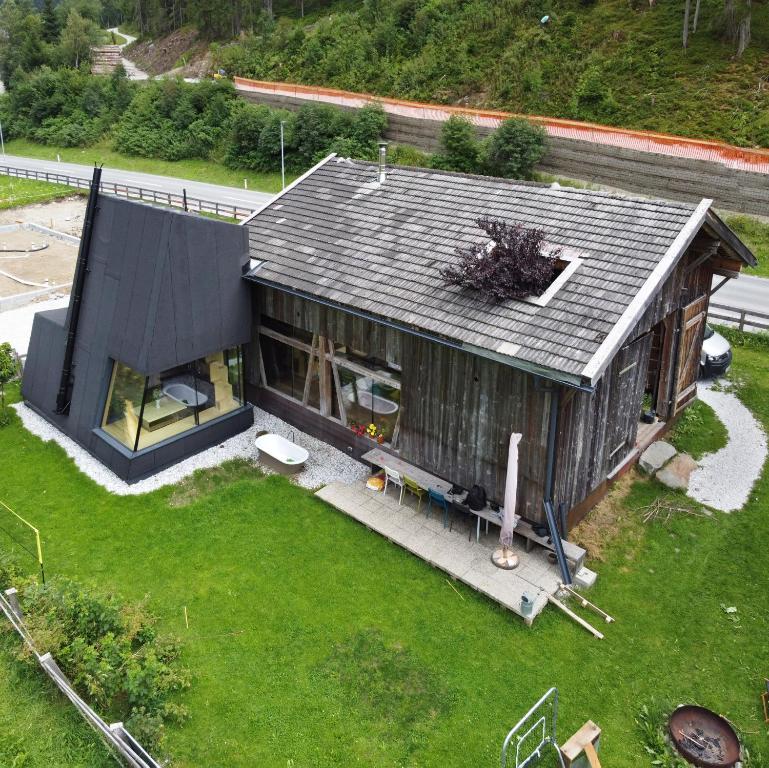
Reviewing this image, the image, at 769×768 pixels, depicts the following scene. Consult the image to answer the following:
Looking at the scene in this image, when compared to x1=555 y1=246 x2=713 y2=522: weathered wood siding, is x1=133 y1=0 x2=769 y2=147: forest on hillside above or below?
above

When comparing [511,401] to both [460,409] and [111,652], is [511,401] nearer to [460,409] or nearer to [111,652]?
[460,409]


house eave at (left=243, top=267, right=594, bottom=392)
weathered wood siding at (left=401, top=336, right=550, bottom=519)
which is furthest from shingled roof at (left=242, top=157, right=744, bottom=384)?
weathered wood siding at (left=401, top=336, right=550, bottom=519)

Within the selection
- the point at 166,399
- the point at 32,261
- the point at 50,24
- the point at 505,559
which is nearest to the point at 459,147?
the point at 32,261

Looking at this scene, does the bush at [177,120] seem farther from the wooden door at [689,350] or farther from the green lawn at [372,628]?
the green lawn at [372,628]

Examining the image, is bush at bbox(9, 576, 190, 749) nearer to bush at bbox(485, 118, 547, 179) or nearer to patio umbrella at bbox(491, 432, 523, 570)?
patio umbrella at bbox(491, 432, 523, 570)

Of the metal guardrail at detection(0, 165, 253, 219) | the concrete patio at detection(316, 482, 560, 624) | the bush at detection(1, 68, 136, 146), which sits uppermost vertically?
the bush at detection(1, 68, 136, 146)

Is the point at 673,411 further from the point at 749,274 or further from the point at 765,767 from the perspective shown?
the point at 749,274

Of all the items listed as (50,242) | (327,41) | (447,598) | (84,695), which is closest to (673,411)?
(447,598)
